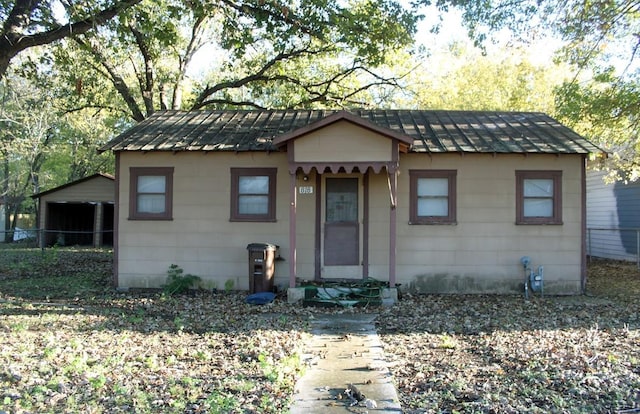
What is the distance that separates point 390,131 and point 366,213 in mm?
2111

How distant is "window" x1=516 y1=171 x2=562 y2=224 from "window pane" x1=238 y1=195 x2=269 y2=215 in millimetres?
5243

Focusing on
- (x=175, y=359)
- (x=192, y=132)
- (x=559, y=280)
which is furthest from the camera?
(x=192, y=132)

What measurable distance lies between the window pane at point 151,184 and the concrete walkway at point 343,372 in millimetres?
5053

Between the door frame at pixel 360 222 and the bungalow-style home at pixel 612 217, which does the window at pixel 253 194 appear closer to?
the door frame at pixel 360 222

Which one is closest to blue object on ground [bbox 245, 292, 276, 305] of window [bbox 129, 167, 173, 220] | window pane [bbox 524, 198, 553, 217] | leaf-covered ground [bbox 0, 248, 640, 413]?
leaf-covered ground [bbox 0, 248, 640, 413]

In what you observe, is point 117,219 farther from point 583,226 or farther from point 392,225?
point 583,226

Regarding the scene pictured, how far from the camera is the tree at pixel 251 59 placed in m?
12.3

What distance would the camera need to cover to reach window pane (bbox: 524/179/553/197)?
11211 mm

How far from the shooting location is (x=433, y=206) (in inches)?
444

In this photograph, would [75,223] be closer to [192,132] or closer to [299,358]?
[192,132]

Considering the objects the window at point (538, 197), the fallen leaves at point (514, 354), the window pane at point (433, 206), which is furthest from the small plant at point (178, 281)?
the window at point (538, 197)

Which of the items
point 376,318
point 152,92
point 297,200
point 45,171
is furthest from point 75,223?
point 376,318

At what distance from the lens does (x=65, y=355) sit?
20.5 ft

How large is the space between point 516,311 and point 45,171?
34574mm
